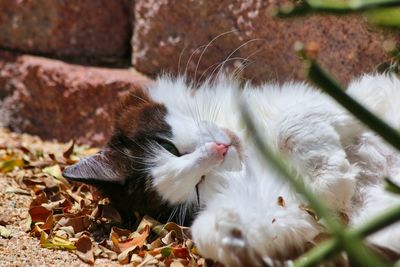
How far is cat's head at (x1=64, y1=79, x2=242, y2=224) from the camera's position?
2432 millimetres

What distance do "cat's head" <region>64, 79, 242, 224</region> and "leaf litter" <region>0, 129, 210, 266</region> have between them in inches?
3.9

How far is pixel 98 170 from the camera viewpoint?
2.59m

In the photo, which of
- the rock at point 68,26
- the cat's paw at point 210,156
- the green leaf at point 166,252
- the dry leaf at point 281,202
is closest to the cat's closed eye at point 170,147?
the cat's paw at point 210,156

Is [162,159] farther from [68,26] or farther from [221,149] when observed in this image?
[68,26]

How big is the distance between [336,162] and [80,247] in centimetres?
95

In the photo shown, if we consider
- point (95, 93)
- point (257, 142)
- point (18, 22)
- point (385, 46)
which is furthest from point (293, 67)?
point (257, 142)

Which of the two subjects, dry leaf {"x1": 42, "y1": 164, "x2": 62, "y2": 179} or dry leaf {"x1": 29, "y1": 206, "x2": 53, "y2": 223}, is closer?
dry leaf {"x1": 29, "y1": 206, "x2": 53, "y2": 223}

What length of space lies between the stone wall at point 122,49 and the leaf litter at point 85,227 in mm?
704

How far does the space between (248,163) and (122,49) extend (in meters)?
1.74

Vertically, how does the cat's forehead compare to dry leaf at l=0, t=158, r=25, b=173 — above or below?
above

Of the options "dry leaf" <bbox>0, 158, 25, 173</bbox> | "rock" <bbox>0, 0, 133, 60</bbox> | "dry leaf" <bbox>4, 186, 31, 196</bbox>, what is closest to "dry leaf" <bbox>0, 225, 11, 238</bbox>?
"dry leaf" <bbox>4, 186, 31, 196</bbox>

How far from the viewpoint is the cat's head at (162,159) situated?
243 cm

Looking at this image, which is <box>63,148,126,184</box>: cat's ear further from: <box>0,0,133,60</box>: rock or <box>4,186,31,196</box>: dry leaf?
<box>0,0,133,60</box>: rock

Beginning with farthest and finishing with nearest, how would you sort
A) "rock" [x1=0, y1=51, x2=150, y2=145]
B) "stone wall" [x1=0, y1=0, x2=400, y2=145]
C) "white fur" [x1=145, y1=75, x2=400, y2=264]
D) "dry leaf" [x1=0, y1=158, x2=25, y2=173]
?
"rock" [x1=0, y1=51, x2=150, y2=145], "dry leaf" [x1=0, y1=158, x2=25, y2=173], "stone wall" [x1=0, y1=0, x2=400, y2=145], "white fur" [x1=145, y1=75, x2=400, y2=264]
